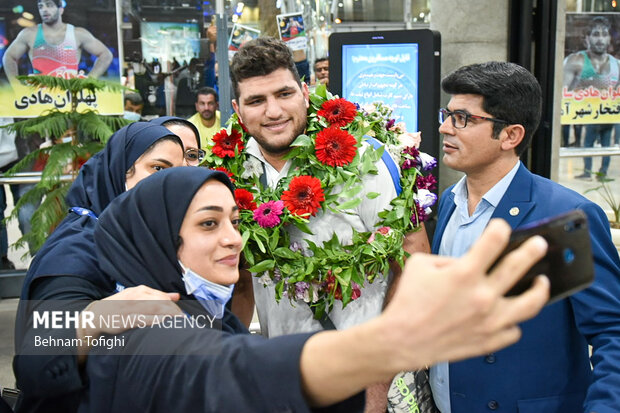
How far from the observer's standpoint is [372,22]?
7.16 m

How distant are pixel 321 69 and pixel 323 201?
15.3ft

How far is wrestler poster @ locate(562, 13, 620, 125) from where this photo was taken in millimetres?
5871

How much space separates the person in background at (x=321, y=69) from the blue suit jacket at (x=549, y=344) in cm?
483

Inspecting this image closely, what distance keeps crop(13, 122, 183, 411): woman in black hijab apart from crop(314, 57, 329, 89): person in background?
436 centimetres

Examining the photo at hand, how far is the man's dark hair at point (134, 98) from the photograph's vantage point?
6355mm

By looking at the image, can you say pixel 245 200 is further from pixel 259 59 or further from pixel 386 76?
pixel 386 76

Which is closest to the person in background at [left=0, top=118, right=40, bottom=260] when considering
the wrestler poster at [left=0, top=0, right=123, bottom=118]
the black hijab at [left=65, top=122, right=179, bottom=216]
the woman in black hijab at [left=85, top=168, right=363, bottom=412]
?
the wrestler poster at [left=0, top=0, right=123, bottom=118]

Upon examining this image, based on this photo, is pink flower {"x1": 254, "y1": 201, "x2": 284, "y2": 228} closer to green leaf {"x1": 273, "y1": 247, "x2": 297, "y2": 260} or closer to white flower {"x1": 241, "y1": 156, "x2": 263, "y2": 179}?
green leaf {"x1": 273, "y1": 247, "x2": 297, "y2": 260}

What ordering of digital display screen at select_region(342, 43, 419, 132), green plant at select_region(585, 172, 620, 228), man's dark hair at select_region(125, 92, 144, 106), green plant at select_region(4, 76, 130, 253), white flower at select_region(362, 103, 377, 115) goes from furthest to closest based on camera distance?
green plant at select_region(585, 172, 620, 228) → man's dark hair at select_region(125, 92, 144, 106) → digital display screen at select_region(342, 43, 419, 132) → green plant at select_region(4, 76, 130, 253) → white flower at select_region(362, 103, 377, 115)

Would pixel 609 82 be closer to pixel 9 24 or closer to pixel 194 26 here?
pixel 194 26

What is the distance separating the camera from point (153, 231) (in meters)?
1.46

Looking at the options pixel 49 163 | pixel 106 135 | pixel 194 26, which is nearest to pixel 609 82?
pixel 194 26

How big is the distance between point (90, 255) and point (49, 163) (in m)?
3.43

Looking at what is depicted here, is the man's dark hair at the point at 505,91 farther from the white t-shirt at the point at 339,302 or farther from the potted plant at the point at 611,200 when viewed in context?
the potted plant at the point at 611,200
